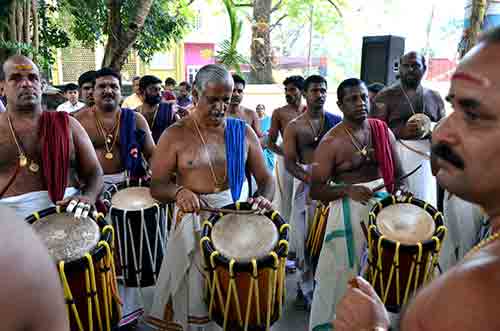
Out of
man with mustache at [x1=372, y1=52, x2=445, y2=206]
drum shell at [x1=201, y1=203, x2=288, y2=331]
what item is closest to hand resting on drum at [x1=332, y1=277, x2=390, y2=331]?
drum shell at [x1=201, y1=203, x2=288, y2=331]

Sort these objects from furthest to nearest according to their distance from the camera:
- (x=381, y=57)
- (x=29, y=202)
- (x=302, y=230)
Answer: (x=381, y=57)
(x=302, y=230)
(x=29, y=202)

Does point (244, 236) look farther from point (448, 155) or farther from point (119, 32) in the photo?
point (119, 32)

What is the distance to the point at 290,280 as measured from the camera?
4.81 meters

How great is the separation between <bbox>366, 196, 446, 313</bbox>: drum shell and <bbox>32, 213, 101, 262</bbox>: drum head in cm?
172

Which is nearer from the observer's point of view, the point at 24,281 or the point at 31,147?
the point at 24,281

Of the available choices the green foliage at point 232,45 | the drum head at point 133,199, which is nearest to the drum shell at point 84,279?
the drum head at point 133,199

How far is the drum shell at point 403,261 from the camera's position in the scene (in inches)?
110

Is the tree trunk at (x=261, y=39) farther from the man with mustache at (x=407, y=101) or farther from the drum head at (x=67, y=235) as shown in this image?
the drum head at (x=67, y=235)

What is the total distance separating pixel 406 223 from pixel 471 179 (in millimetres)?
2050

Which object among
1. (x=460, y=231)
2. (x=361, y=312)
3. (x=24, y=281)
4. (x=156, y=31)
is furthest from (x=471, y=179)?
(x=156, y=31)

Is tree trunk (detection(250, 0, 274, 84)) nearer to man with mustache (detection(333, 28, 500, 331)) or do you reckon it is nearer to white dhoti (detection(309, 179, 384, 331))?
white dhoti (detection(309, 179, 384, 331))

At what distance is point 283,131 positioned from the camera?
20.2ft

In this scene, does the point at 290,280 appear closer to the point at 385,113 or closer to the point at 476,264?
the point at 385,113

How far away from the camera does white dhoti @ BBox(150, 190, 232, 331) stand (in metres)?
3.12
